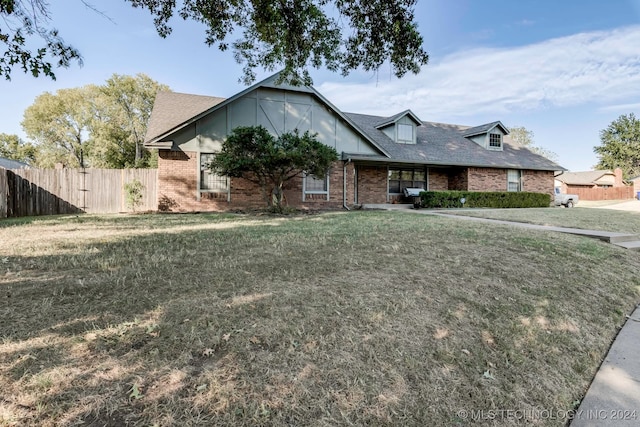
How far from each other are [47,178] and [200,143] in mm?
5954

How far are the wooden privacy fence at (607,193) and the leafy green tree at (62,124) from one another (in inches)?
2170

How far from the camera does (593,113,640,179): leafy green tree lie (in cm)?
5119

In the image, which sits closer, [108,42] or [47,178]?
[108,42]

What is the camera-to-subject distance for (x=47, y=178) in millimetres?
12492

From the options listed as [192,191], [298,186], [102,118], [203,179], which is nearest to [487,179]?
[298,186]

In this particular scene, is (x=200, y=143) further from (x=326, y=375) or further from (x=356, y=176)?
(x=326, y=375)

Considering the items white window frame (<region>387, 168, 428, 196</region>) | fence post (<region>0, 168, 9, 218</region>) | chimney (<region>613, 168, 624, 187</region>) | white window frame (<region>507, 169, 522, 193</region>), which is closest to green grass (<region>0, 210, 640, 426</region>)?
fence post (<region>0, 168, 9, 218</region>)

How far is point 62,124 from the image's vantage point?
37469 millimetres

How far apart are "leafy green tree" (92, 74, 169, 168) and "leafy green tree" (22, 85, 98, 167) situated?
6.35 ft

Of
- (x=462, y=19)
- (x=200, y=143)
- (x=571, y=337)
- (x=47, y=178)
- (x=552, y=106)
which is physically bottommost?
(x=571, y=337)

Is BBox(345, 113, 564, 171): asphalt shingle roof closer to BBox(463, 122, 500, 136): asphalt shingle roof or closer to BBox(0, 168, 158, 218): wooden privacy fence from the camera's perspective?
BBox(463, 122, 500, 136): asphalt shingle roof

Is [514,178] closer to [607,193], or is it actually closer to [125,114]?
[607,193]

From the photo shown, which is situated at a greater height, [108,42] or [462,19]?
[462,19]

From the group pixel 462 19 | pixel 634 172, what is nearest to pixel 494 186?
pixel 462 19
